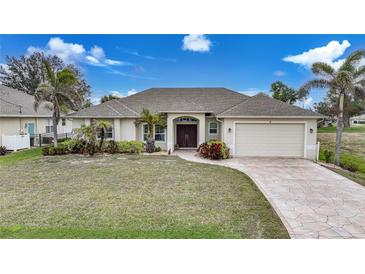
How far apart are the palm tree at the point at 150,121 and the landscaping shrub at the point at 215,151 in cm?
363

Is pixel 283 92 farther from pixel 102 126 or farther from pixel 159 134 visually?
pixel 102 126

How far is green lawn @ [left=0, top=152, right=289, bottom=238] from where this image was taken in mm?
4477

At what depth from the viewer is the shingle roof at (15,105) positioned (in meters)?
16.0

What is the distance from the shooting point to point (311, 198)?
6246 millimetres


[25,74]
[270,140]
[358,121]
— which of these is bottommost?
[270,140]

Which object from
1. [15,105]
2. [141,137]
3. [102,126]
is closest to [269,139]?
[141,137]

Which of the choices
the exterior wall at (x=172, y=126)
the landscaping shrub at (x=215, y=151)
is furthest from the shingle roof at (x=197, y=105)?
the landscaping shrub at (x=215, y=151)

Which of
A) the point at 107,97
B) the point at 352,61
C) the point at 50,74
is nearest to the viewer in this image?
the point at 352,61

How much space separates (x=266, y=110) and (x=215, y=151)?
4115 mm

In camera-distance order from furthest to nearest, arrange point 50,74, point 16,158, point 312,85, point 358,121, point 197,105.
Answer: point 358,121 → point 197,105 → point 50,74 → point 16,158 → point 312,85

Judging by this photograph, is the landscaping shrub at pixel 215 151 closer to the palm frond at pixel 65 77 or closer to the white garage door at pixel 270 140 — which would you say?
the white garage door at pixel 270 140

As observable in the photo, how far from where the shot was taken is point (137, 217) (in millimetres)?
5082
